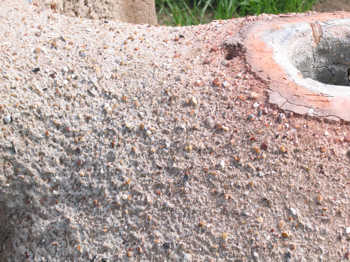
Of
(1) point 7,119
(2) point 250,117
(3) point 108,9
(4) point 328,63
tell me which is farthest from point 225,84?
(3) point 108,9

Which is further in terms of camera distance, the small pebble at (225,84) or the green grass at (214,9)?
the green grass at (214,9)

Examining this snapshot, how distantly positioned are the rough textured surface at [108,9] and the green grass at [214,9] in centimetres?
72

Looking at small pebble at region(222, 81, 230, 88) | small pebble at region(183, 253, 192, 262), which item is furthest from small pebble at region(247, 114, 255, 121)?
small pebble at region(183, 253, 192, 262)

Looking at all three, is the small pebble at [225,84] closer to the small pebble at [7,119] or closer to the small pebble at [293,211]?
the small pebble at [293,211]

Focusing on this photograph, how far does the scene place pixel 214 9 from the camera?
144 inches

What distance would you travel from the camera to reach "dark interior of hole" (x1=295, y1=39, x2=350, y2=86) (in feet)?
5.35

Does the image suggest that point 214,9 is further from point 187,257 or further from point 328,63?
point 187,257

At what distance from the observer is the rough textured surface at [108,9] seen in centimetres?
202

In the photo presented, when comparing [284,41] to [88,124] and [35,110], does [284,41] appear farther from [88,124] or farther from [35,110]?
[35,110]

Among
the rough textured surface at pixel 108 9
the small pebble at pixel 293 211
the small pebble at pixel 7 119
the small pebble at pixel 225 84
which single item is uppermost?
the rough textured surface at pixel 108 9

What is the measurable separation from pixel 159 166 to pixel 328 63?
746 mm

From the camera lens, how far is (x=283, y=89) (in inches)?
54.5

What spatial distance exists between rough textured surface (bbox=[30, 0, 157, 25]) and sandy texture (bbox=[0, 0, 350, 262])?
1.89 feet

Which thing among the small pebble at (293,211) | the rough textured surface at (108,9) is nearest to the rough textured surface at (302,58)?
the small pebble at (293,211)
